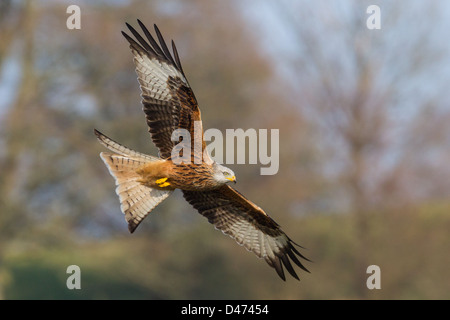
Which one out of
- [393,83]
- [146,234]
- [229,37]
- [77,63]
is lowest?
[146,234]

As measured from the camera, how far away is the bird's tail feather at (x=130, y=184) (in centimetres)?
586

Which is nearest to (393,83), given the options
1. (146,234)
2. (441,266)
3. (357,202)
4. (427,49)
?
(427,49)

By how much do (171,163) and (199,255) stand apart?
35.7ft

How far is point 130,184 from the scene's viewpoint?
595 centimetres

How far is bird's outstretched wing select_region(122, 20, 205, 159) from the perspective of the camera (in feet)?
18.7

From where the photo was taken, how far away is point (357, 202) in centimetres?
1612

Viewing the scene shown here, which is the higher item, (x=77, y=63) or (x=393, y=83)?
(x=77, y=63)

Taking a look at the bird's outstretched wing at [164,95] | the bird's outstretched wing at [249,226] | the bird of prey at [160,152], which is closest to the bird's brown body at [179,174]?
the bird of prey at [160,152]

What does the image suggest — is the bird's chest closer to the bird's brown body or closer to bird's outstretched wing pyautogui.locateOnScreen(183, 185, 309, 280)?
the bird's brown body

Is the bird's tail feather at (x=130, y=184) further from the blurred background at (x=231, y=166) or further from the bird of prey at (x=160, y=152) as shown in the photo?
the blurred background at (x=231, y=166)

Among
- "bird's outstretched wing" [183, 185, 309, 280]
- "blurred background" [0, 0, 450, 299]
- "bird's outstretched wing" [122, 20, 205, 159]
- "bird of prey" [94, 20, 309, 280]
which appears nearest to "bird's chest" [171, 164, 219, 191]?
"bird of prey" [94, 20, 309, 280]

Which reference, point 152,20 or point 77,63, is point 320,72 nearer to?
point 152,20

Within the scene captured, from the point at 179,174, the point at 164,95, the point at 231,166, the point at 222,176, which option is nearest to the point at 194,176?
Answer: the point at 179,174

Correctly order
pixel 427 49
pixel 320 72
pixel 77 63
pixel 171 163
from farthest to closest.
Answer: pixel 77 63
pixel 320 72
pixel 427 49
pixel 171 163
